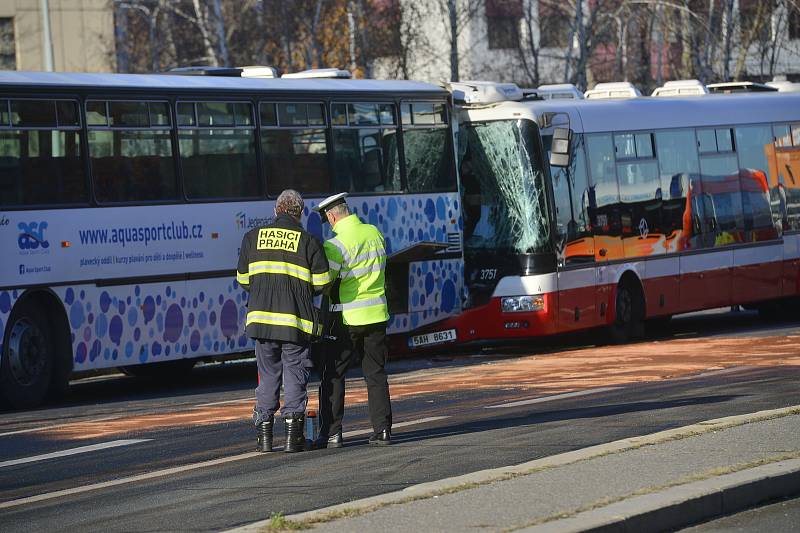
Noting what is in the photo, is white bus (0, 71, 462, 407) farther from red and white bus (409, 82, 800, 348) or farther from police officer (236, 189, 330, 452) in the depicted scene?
police officer (236, 189, 330, 452)

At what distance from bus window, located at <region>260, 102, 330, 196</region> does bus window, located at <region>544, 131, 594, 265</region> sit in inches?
128

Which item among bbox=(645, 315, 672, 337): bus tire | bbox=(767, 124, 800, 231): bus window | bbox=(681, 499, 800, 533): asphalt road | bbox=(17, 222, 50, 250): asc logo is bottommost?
bbox=(681, 499, 800, 533): asphalt road

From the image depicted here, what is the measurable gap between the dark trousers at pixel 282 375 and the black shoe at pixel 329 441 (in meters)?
0.32

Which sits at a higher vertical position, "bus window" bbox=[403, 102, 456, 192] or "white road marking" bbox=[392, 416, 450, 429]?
"bus window" bbox=[403, 102, 456, 192]

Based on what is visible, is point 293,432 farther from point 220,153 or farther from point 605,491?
point 220,153

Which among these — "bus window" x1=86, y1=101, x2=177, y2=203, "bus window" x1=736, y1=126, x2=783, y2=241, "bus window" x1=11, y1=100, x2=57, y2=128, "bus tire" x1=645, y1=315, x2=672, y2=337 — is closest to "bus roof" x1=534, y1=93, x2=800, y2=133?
"bus window" x1=736, y1=126, x2=783, y2=241

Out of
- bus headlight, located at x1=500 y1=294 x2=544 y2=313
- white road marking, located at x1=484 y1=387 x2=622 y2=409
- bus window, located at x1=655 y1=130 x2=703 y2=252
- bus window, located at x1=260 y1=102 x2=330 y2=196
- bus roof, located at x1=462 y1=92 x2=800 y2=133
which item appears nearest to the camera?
white road marking, located at x1=484 y1=387 x2=622 y2=409

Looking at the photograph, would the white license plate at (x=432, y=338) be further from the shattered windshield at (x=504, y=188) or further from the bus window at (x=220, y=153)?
the bus window at (x=220, y=153)

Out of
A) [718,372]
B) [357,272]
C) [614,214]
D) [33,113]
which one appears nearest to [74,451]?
[357,272]

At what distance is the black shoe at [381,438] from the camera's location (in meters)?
11.8

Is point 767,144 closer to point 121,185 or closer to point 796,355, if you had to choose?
point 796,355

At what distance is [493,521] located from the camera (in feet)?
27.0

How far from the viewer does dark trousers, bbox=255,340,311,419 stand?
11.5 metres

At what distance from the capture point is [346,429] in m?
13.2
